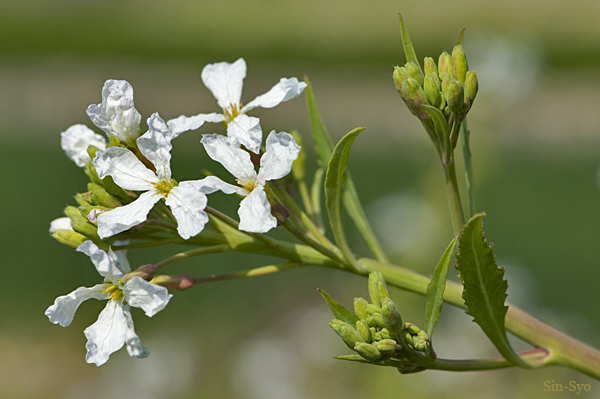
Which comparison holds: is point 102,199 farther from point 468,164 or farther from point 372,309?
point 468,164

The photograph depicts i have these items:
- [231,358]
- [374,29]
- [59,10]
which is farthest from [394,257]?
[59,10]

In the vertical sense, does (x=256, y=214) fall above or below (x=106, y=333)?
above

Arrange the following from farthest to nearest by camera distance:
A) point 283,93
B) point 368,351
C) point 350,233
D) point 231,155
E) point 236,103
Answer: point 350,233
point 236,103
point 283,93
point 231,155
point 368,351

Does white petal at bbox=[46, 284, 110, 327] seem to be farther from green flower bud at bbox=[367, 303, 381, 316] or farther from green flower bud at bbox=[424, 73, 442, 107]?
green flower bud at bbox=[424, 73, 442, 107]

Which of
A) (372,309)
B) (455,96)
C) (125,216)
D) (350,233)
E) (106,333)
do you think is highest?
(455,96)

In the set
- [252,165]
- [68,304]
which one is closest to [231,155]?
[252,165]

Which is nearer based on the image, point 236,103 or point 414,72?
point 414,72
